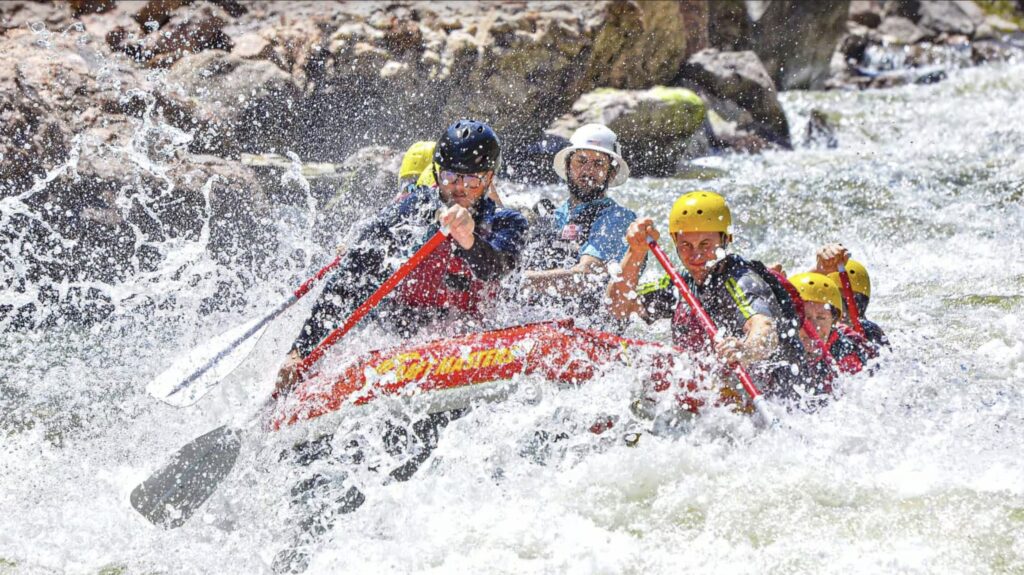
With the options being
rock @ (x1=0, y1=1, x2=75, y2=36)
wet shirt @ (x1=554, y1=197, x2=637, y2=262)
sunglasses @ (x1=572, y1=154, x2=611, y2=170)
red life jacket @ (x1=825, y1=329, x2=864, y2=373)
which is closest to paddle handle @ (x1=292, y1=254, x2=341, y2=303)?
wet shirt @ (x1=554, y1=197, x2=637, y2=262)

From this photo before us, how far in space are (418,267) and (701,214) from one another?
134cm

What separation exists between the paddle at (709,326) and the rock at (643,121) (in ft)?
19.2

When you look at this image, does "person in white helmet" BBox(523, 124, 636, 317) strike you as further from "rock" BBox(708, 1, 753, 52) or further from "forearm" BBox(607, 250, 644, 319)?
"rock" BBox(708, 1, 753, 52)

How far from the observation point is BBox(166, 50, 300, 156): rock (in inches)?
348

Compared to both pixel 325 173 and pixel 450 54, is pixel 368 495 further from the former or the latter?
pixel 450 54

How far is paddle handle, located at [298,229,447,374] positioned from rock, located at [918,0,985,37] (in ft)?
61.3

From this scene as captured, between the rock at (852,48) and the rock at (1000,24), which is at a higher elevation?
the rock at (1000,24)

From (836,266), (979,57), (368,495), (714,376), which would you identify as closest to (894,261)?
(836,266)

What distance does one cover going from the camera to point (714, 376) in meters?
4.50

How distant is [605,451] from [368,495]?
1.09 metres

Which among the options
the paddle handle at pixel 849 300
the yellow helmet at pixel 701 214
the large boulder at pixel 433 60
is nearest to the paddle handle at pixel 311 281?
the yellow helmet at pixel 701 214

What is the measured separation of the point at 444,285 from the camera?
186 inches

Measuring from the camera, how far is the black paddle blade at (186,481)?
14.1 feet

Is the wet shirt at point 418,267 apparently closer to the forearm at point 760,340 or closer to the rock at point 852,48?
the forearm at point 760,340
